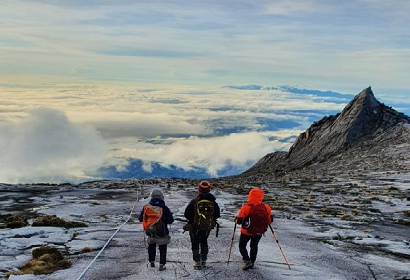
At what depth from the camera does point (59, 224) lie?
76.0 ft

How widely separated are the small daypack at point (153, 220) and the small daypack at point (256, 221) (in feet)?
8.54

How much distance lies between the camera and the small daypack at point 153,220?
46.6 ft

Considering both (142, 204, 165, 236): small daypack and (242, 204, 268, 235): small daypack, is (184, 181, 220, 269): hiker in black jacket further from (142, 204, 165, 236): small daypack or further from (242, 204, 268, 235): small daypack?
(242, 204, 268, 235): small daypack

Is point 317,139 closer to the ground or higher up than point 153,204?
closer to the ground

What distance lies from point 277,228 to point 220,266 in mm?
10054

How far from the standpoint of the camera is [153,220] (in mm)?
14227

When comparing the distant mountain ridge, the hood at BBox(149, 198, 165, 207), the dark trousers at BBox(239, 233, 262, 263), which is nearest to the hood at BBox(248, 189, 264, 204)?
the dark trousers at BBox(239, 233, 262, 263)

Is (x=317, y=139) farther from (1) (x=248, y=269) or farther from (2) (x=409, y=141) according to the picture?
(1) (x=248, y=269)

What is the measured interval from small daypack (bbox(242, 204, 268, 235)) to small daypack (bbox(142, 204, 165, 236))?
2603 mm

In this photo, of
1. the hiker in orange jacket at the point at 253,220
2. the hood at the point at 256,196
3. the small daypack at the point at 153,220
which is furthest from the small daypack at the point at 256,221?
the small daypack at the point at 153,220

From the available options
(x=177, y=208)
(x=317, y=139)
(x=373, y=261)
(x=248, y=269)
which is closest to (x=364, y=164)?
(x=317, y=139)

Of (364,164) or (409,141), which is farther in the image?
(409,141)

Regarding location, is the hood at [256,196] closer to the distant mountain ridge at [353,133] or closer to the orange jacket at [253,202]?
the orange jacket at [253,202]

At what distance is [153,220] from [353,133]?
8277 centimetres
